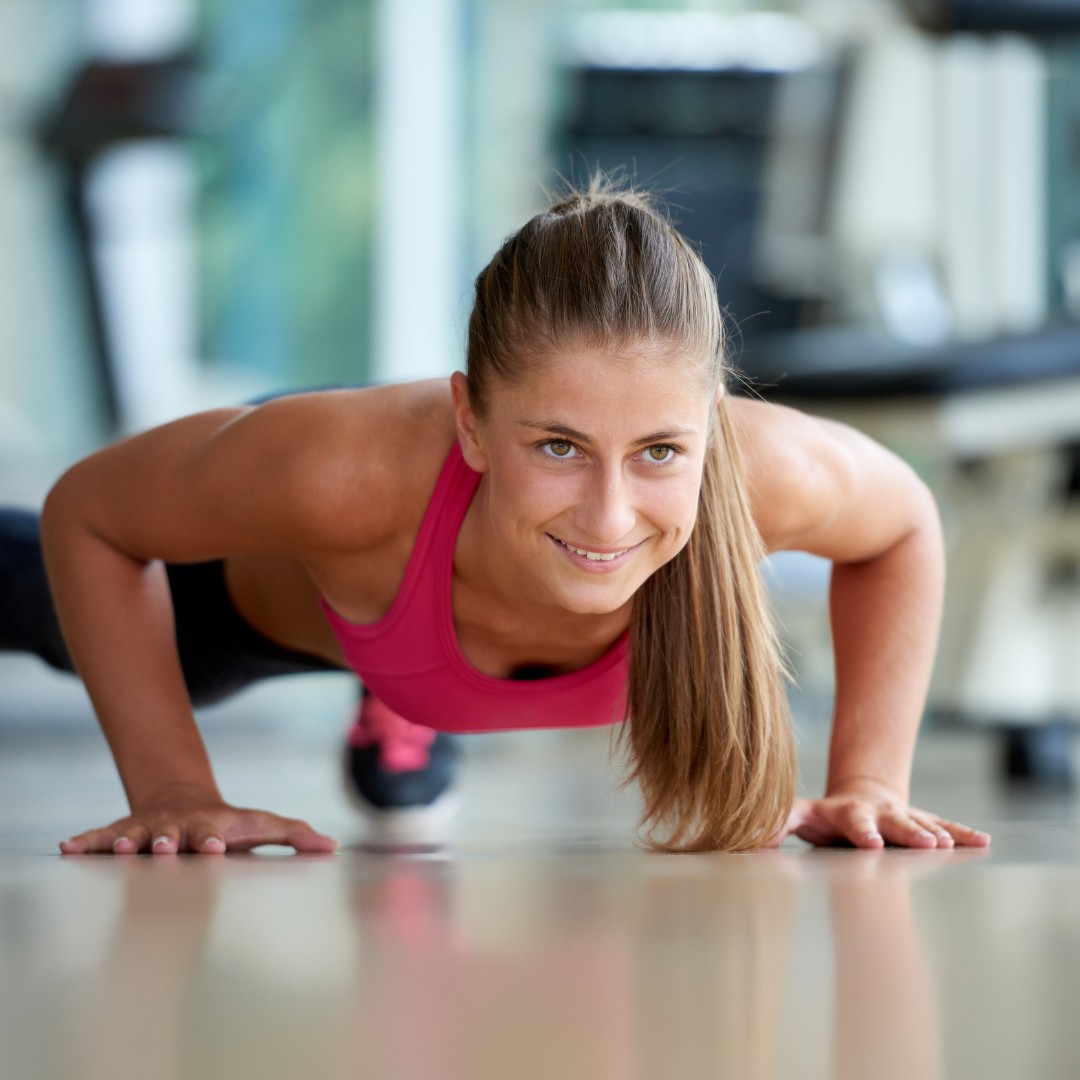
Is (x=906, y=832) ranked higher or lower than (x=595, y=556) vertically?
lower

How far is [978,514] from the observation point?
3.30 meters

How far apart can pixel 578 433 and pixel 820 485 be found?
0.34 m

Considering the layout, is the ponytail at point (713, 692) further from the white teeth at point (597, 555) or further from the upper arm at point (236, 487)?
the upper arm at point (236, 487)

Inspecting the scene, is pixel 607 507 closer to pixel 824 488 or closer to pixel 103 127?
pixel 824 488

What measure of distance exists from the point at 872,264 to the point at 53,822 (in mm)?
4510

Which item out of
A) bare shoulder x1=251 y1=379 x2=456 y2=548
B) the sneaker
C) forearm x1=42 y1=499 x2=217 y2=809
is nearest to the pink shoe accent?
the sneaker

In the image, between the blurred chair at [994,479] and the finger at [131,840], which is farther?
the blurred chair at [994,479]

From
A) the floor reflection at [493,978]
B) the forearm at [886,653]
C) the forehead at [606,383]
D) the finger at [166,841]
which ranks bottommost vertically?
the finger at [166,841]

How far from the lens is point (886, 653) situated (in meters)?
1.39

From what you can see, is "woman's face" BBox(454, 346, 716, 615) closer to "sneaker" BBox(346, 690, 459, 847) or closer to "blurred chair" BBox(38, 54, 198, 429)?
"sneaker" BBox(346, 690, 459, 847)

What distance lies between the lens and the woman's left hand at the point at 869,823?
3.97ft

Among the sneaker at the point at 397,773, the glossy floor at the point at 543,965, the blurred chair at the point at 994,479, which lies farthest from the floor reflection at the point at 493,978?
the blurred chair at the point at 994,479

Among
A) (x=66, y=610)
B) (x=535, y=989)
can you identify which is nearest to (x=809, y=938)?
(x=535, y=989)

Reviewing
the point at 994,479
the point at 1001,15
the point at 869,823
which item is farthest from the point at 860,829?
the point at 994,479
